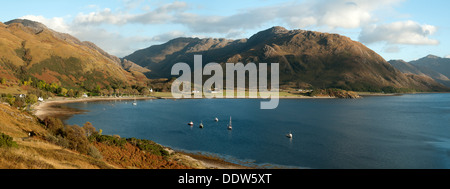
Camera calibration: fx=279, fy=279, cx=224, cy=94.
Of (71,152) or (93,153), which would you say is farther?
(93,153)

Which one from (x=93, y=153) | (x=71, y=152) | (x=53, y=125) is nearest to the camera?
(x=71, y=152)

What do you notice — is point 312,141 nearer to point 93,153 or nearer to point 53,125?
point 93,153

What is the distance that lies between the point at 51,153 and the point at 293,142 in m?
64.4

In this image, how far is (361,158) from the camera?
66188 mm

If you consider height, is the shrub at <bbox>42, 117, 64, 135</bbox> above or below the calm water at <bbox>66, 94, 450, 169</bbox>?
above

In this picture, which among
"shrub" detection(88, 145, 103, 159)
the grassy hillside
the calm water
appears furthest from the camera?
the calm water

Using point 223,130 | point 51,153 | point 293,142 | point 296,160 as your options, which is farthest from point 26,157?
point 223,130

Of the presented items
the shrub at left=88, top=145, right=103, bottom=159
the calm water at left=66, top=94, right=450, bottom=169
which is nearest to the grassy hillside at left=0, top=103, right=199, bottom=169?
the shrub at left=88, top=145, right=103, bottom=159

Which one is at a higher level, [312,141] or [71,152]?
[71,152]

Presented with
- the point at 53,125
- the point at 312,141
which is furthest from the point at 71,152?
the point at 312,141

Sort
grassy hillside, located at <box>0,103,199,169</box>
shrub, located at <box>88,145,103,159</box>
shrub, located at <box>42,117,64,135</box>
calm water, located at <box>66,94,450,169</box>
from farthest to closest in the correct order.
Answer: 1. calm water, located at <box>66,94,450,169</box>
2. shrub, located at <box>42,117,64,135</box>
3. shrub, located at <box>88,145,103,159</box>
4. grassy hillside, located at <box>0,103,199,169</box>

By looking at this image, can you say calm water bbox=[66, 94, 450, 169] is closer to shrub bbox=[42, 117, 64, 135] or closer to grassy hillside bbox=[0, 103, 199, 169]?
grassy hillside bbox=[0, 103, 199, 169]

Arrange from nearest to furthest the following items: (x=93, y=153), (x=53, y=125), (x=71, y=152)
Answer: (x=71, y=152) < (x=93, y=153) < (x=53, y=125)
